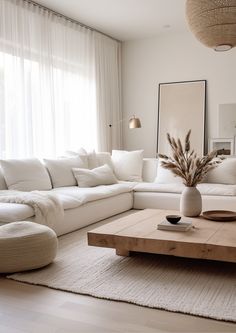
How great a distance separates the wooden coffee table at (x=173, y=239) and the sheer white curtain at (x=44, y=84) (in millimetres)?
2361

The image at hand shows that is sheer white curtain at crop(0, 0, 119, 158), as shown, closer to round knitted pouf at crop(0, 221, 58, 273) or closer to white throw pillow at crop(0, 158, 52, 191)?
white throw pillow at crop(0, 158, 52, 191)

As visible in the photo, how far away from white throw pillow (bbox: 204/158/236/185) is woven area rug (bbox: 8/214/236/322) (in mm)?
2351

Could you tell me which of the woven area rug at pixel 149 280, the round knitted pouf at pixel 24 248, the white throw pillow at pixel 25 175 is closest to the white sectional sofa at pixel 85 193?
the white throw pillow at pixel 25 175

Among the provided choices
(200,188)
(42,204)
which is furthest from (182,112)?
(42,204)

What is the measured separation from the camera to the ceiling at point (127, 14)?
17.6ft

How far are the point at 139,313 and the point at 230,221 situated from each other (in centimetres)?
146

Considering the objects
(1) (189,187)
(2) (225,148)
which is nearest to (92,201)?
(1) (189,187)

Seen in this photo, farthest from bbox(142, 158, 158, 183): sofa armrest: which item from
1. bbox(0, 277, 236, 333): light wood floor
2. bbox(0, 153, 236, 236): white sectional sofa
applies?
bbox(0, 277, 236, 333): light wood floor

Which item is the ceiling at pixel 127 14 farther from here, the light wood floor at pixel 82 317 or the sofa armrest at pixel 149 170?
the light wood floor at pixel 82 317

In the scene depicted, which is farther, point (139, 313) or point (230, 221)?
point (230, 221)

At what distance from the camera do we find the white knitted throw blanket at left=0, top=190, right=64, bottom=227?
359cm

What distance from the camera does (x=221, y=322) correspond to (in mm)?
2131

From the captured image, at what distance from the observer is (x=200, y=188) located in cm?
499

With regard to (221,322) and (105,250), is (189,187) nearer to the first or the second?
(105,250)
